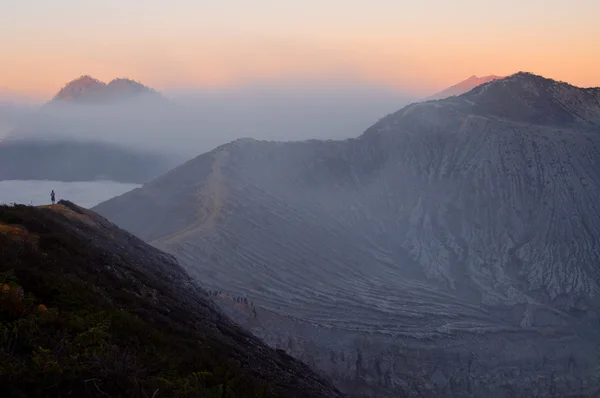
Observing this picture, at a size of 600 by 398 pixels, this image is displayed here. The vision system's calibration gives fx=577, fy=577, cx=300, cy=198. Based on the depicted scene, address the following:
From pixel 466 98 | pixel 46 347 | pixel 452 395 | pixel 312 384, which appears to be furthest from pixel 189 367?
pixel 466 98

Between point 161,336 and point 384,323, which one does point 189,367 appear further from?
point 384,323

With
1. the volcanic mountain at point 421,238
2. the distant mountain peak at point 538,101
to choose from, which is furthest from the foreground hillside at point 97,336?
the distant mountain peak at point 538,101

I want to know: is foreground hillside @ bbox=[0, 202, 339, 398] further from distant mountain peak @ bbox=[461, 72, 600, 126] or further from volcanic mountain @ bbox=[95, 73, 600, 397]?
distant mountain peak @ bbox=[461, 72, 600, 126]

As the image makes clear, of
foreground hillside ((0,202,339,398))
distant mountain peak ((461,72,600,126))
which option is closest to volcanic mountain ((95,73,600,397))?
distant mountain peak ((461,72,600,126))

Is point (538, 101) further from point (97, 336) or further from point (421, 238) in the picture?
point (97, 336)

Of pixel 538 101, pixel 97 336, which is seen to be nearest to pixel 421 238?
pixel 538 101

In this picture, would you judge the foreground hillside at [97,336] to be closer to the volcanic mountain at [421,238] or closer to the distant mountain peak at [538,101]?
the volcanic mountain at [421,238]

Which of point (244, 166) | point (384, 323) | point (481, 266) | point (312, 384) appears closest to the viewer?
point (312, 384)
